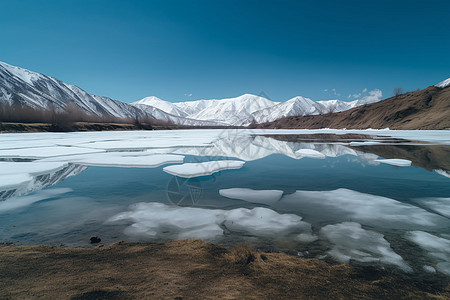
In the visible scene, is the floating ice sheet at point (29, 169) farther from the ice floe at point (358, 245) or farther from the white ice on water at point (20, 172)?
the ice floe at point (358, 245)

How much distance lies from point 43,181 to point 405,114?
323 feet

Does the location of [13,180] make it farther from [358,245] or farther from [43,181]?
[358,245]

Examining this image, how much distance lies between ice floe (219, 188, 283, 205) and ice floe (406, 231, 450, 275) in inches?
122

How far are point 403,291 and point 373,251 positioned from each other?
1.07 metres

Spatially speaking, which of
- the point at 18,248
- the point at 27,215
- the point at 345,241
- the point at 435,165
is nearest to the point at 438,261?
the point at 345,241

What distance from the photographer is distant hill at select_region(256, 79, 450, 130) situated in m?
64.2

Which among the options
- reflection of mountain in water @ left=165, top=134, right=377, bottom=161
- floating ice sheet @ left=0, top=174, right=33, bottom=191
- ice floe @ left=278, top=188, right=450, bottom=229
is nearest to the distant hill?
reflection of mountain in water @ left=165, top=134, right=377, bottom=161

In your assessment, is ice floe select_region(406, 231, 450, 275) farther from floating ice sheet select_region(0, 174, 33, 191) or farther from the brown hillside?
the brown hillside

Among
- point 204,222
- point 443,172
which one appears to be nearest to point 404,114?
point 443,172

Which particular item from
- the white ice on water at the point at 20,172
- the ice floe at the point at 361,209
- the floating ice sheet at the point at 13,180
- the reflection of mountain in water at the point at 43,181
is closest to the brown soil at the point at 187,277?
the ice floe at the point at 361,209

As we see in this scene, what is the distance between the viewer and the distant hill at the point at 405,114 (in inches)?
2530

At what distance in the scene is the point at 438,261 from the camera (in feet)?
11.8

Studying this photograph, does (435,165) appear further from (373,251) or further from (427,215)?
(373,251)

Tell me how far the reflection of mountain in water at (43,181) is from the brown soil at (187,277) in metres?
4.39
